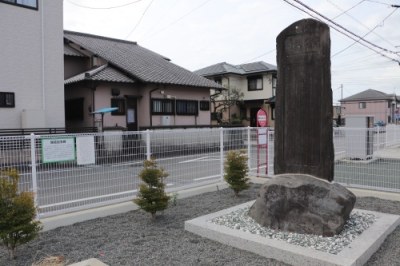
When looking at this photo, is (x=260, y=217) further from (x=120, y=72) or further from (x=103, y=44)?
(x=103, y=44)

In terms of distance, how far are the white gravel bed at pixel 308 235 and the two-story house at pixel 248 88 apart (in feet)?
70.5

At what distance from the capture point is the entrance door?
52.7ft

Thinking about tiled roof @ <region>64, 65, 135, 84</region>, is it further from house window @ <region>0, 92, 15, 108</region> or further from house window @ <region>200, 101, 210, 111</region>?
house window @ <region>200, 101, 210, 111</region>

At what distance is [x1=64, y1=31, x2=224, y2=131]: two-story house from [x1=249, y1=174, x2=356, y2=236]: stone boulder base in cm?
1116

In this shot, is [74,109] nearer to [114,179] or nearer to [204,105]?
[204,105]

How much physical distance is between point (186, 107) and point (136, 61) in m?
3.63

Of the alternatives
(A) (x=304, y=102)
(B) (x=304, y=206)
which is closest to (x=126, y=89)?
(A) (x=304, y=102)

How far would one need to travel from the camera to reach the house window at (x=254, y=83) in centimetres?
2713

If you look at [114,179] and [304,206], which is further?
[114,179]

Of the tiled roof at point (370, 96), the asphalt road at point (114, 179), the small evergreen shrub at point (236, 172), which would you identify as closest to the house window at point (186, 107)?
the asphalt road at point (114, 179)

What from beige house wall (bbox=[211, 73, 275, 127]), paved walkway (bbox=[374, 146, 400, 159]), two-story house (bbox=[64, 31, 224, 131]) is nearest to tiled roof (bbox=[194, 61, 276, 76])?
beige house wall (bbox=[211, 73, 275, 127])

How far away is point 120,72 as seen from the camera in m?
16.0

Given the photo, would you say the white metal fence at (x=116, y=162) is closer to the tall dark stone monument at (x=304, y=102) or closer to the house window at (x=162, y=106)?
the tall dark stone monument at (x=304, y=102)

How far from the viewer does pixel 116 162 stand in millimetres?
5504
